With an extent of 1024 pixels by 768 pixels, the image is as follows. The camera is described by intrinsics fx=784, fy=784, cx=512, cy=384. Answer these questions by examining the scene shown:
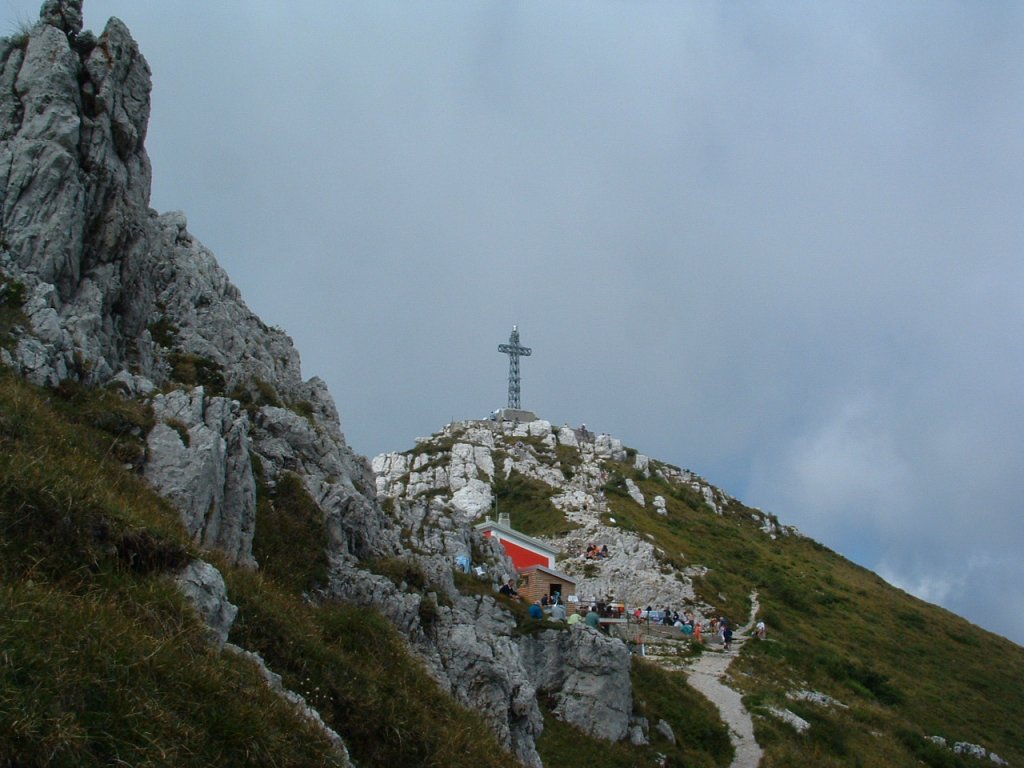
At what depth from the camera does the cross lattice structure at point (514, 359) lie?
351 ft

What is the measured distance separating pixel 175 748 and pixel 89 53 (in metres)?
22.3

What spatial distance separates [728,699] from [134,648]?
30.7 meters

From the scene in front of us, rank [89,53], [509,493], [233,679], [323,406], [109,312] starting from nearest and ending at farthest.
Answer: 1. [233,679]
2. [109,312]
3. [89,53]
4. [323,406]
5. [509,493]

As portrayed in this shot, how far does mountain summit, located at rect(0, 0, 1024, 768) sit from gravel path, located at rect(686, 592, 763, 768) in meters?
0.25

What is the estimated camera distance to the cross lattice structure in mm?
106875

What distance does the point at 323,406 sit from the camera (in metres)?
31.3

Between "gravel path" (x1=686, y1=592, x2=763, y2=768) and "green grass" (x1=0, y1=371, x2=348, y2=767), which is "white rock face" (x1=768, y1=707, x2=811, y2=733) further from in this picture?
"green grass" (x1=0, y1=371, x2=348, y2=767)

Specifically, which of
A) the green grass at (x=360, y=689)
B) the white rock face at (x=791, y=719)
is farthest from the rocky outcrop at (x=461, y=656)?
the white rock face at (x=791, y=719)

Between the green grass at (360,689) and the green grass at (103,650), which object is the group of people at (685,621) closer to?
the green grass at (360,689)

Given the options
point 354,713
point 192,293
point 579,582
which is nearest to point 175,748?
point 354,713

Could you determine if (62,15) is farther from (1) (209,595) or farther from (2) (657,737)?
(2) (657,737)

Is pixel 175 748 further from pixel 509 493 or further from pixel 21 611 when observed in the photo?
pixel 509 493

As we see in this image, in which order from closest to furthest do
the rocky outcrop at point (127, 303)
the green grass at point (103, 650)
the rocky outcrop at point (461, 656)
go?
the green grass at point (103, 650), the rocky outcrop at point (127, 303), the rocky outcrop at point (461, 656)

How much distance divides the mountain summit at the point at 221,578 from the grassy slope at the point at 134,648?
0.03m
